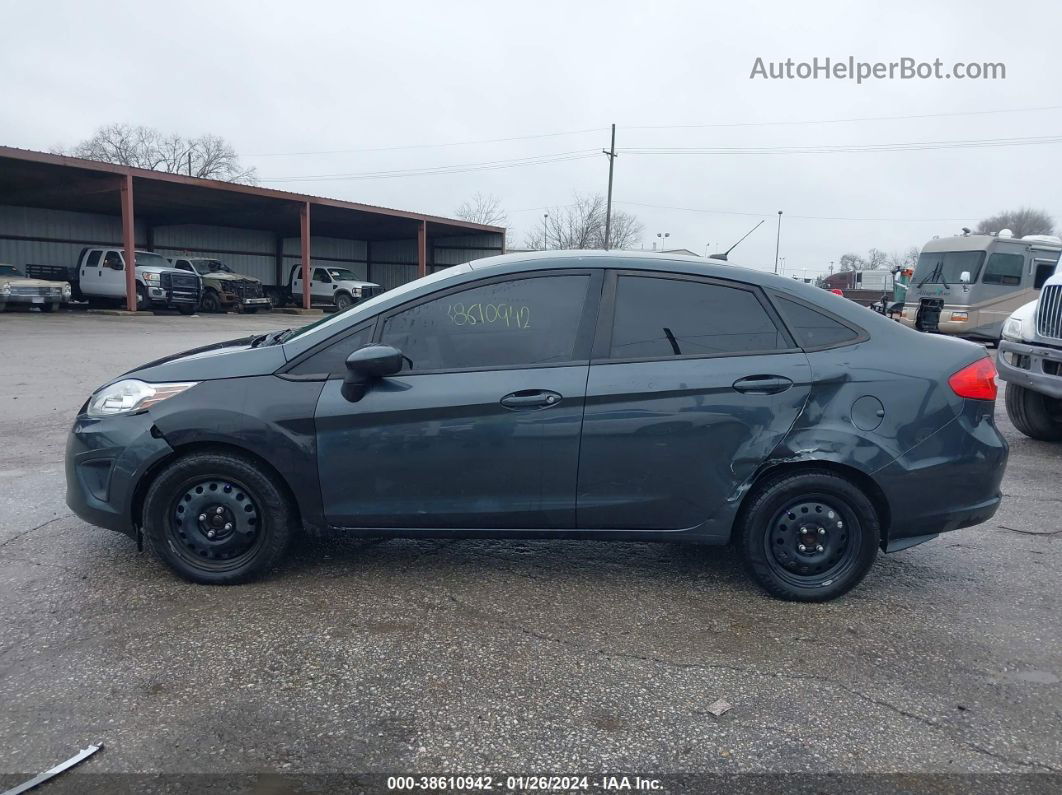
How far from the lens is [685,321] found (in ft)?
12.3

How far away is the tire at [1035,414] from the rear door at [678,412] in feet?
17.5

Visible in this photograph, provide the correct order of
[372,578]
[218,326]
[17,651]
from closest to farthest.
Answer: [17,651] < [372,578] < [218,326]

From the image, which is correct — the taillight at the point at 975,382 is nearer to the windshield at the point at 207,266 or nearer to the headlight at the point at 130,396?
the headlight at the point at 130,396

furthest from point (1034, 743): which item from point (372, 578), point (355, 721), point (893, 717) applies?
point (372, 578)

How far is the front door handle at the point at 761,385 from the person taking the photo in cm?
362

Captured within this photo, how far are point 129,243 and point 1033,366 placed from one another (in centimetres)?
2460

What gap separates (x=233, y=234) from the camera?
3684 centimetres

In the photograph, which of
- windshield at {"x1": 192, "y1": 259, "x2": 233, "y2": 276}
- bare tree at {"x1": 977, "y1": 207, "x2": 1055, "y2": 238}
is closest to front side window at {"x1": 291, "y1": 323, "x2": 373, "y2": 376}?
windshield at {"x1": 192, "y1": 259, "x2": 233, "y2": 276}

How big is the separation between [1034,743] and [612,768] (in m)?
1.46

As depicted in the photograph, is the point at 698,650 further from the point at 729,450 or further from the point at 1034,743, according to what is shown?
the point at 1034,743

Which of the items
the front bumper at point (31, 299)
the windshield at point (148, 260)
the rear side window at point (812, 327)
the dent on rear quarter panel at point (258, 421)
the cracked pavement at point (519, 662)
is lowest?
the cracked pavement at point (519, 662)

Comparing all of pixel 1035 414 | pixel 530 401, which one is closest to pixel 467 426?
pixel 530 401

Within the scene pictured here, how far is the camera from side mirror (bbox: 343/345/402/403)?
3.57 m

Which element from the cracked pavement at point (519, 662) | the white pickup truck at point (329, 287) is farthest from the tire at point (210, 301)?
the cracked pavement at point (519, 662)
